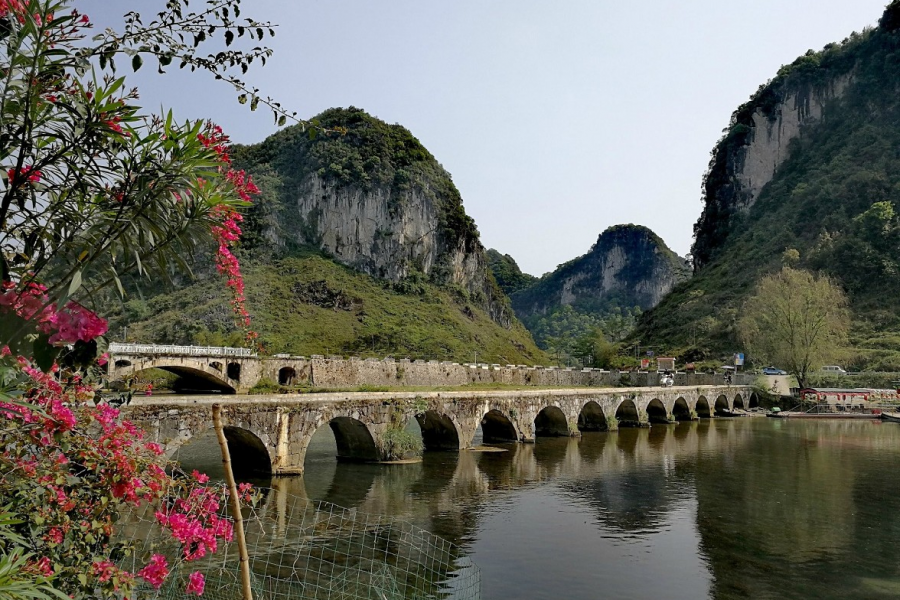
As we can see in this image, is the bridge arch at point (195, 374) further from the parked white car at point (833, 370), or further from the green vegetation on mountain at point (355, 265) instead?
the parked white car at point (833, 370)

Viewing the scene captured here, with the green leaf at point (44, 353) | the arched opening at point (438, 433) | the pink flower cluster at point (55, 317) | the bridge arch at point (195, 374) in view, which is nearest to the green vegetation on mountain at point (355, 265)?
the bridge arch at point (195, 374)

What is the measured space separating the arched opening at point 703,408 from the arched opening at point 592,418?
16184mm

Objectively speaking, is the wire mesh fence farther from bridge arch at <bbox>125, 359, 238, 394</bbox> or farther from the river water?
bridge arch at <bbox>125, 359, 238, 394</bbox>

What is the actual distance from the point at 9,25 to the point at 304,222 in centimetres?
10423

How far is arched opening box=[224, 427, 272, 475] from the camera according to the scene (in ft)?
67.7

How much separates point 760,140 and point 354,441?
112740 millimetres

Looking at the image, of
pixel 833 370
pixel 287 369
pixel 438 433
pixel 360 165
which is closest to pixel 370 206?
pixel 360 165

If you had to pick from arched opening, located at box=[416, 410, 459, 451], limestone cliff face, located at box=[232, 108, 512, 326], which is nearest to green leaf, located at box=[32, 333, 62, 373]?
arched opening, located at box=[416, 410, 459, 451]

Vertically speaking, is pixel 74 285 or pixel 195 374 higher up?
pixel 74 285

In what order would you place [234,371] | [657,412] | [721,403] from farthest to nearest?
[721,403] → [657,412] → [234,371]

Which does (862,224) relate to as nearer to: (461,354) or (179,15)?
(461,354)

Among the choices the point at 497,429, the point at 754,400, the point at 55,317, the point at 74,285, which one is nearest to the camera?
the point at 74,285

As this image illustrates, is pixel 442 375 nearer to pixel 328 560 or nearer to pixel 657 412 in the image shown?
pixel 657 412

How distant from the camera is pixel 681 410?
51062mm
